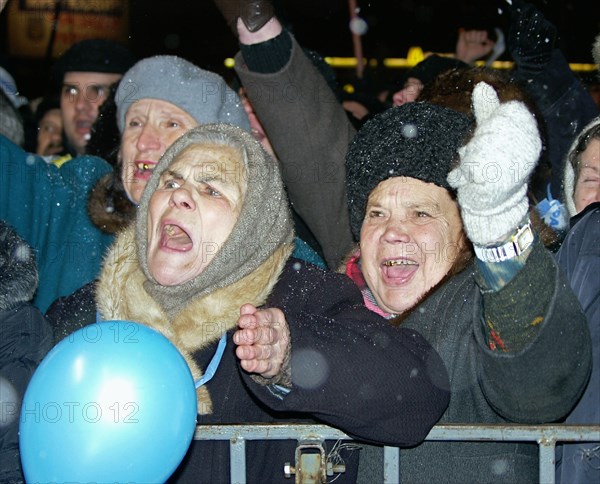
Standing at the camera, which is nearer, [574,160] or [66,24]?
[574,160]

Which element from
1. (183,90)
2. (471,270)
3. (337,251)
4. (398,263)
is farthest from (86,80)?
(471,270)

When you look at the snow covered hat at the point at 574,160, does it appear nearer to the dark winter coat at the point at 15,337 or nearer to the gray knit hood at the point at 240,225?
the gray knit hood at the point at 240,225

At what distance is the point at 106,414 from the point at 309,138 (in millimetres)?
1550

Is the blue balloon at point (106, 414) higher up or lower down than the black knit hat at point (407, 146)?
lower down

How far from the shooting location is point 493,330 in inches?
75.7

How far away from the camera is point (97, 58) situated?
15.2 ft

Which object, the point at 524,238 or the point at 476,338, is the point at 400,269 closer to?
the point at 476,338

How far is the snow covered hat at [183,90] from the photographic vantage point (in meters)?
3.52

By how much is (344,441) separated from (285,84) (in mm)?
1407

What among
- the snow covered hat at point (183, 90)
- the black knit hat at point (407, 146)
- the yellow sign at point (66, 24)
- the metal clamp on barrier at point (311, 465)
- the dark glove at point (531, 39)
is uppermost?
the yellow sign at point (66, 24)

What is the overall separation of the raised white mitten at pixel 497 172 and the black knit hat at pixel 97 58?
3205 mm

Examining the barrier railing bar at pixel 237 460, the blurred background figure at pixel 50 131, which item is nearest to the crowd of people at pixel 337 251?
the barrier railing bar at pixel 237 460

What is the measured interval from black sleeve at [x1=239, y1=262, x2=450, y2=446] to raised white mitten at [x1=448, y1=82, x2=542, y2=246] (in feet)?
1.34

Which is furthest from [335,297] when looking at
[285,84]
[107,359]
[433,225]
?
[285,84]
